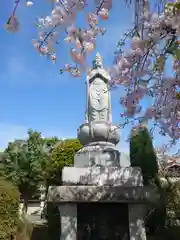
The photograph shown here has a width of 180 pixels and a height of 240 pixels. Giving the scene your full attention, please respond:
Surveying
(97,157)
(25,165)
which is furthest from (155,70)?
(25,165)

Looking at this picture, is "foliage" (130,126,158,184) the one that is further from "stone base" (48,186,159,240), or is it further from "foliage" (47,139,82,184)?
"foliage" (47,139,82,184)

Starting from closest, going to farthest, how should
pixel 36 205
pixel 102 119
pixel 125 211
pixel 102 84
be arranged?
pixel 125 211 < pixel 102 119 < pixel 102 84 < pixel 36 205

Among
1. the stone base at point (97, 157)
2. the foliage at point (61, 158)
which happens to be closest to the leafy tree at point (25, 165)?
the foliage at point (61, 158)

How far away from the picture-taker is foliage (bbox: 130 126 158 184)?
7.31 meters

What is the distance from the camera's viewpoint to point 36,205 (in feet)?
75.8

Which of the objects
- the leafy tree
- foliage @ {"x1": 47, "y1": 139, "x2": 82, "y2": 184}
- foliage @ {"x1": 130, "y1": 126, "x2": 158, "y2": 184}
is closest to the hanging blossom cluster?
foliage @ {"x1": 130, "y1": 126, "x2": 158, "y2": 184}

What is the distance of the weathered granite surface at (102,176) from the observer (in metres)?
4.61

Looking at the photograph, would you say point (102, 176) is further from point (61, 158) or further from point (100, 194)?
point (61, 158)

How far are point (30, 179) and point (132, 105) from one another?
14.4 metres

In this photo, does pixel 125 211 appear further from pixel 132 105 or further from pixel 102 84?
pixel 102 84

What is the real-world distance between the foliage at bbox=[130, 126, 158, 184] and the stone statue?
1.81m

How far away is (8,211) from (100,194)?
111 inches

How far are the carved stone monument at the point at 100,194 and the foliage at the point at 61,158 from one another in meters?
6.46

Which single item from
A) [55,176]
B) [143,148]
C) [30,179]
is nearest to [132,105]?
[143,148]
